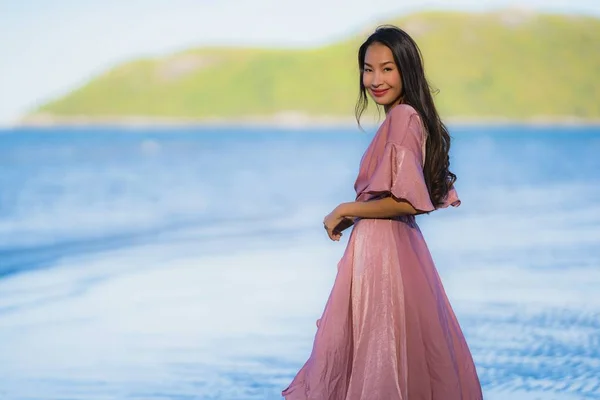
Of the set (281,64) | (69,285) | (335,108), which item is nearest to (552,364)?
(69,285)

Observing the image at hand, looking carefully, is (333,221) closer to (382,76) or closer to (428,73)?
(382,76)

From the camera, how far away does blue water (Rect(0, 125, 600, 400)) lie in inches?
182

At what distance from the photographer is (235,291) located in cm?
692

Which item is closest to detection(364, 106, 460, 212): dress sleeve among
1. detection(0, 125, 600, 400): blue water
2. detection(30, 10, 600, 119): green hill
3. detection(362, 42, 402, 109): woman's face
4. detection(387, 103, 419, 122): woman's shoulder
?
detection(387, 103, 419, 122): woman's shoulder

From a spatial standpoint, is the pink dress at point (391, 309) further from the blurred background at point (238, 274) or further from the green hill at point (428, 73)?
the green hill at point (428, 73)

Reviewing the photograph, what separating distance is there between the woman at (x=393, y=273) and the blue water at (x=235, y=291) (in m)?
1.36

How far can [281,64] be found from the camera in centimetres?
10569

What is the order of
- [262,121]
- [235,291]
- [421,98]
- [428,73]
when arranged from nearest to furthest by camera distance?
[421,98], [235,291], [428,73], [262,121]

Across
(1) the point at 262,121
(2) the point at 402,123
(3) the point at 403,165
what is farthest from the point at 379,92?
(1) the point at 262,121

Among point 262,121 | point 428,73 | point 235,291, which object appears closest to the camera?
point 235,291

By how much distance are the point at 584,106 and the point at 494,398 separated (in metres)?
86.4

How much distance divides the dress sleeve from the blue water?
1689mm

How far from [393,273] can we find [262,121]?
98735 mm

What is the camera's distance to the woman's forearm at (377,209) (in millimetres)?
2803
